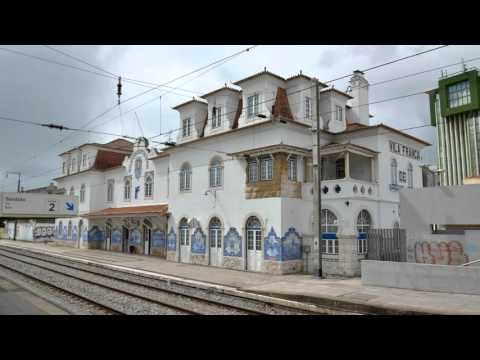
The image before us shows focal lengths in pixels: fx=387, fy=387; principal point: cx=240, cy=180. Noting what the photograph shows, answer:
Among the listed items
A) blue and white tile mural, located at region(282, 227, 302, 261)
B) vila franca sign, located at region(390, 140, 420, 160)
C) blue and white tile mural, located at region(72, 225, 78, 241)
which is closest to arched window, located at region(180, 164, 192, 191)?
blue and white tile mural, located at region(282, 227, 302, 261)

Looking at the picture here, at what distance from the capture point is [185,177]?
26719 mm

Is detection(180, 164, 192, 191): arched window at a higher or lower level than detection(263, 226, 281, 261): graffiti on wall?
higher

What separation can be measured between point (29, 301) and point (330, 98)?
19270 millimetres

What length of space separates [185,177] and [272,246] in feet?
30.2

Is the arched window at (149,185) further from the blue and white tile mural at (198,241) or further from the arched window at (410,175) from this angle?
the arched window at (410,175)

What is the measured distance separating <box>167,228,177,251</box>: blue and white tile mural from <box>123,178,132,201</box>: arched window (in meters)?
8.99

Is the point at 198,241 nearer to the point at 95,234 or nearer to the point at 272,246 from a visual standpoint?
the point at 272,246

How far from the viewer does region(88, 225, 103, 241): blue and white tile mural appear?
38250 mm

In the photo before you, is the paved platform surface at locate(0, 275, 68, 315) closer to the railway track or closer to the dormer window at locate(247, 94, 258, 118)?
the railway track
